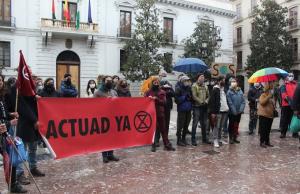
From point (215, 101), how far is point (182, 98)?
0.88 m

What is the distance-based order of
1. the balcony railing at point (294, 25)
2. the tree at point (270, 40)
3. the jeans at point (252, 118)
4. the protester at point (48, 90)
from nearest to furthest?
the protester at point (48, 90), the jeans at point (252, 118), the tree at point (270, 40), the balcony railing at point (294, 25)

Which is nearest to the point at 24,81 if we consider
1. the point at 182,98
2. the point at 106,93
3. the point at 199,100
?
the point at 106,93

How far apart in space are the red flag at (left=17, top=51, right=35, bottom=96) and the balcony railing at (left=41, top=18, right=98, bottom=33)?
24569mm

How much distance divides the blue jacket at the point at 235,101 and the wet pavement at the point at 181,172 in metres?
1.18

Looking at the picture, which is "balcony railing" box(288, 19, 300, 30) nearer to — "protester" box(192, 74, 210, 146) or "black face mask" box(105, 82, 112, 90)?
"protester" box(192, 74, 210, 146)

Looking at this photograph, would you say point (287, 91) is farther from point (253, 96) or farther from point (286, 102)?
point (253, 96)

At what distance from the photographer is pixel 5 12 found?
28516 millimetres

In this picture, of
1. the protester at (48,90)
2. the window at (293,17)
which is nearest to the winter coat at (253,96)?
the protester at (48,90)

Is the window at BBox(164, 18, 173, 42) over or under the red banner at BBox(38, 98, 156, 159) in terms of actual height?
over

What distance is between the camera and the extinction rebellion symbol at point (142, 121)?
26.6 feet

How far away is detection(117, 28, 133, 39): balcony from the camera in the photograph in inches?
1292

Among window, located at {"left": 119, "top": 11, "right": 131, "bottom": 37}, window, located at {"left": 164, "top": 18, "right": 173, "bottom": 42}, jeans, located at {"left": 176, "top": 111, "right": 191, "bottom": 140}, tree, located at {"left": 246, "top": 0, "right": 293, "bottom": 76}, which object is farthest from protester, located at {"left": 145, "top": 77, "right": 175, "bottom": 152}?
tree, located at {"left": 246, "top": 0, "right": 293, "bottom": 76}

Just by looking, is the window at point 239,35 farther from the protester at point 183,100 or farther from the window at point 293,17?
the protester at point 183,100

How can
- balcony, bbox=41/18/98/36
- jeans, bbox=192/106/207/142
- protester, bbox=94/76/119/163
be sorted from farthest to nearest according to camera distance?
balcony, bbox=41/18/98/36 → jeans, bbox=192/106/207/142 → protester, bbox=94/76/119/163
